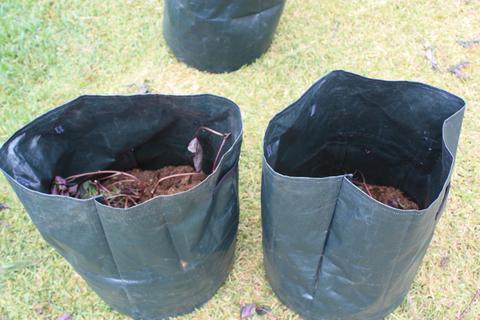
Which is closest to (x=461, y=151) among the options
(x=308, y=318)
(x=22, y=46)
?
(x=308, y=318)

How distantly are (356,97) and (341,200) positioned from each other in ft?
1.84

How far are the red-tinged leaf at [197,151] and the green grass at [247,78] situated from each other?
1.20ft

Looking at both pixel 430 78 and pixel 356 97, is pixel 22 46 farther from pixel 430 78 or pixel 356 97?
pixel 430 78

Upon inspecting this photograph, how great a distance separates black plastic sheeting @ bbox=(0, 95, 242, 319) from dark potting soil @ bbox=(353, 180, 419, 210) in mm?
606

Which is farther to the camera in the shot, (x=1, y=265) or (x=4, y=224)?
(x=4, y=224)

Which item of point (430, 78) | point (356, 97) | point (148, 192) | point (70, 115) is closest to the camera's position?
point (70, 115)

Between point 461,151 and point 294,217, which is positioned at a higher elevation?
point 294,217

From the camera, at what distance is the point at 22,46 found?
2.54 m

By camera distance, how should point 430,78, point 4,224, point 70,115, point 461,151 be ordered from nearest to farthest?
point 70,115 < point 4,224 < point 461,151 < point 430,78

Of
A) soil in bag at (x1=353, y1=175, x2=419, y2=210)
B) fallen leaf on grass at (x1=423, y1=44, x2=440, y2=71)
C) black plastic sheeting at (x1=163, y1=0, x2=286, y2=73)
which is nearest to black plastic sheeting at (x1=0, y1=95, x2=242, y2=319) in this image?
soil in bag at (x1=353, y1=175, x2=419, y2=210)

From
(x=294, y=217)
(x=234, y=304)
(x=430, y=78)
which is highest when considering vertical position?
(x=294, y=217)

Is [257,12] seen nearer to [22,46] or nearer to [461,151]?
[461,151]

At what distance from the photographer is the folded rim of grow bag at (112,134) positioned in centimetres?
139

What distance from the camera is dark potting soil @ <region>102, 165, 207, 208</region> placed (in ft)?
5.39
